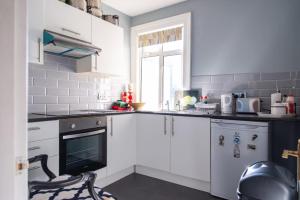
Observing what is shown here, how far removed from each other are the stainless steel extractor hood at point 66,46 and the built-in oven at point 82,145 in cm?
76

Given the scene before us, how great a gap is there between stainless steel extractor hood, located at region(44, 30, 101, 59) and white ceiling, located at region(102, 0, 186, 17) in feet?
3.66

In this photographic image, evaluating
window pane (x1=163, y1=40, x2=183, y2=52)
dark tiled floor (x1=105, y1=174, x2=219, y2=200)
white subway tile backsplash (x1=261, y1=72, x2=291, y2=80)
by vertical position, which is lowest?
dark tiled floor (x1=105, y1=174, x2=219, y2=200)

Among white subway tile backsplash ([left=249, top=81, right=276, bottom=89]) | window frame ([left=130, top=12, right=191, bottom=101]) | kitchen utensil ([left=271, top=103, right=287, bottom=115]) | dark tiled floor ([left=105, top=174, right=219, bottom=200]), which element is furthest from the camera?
window frame ([left=130, top=12, right=191, bottom=101])

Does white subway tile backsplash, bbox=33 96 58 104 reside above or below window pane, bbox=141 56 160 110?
below

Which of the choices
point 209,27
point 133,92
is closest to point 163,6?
point 209,27

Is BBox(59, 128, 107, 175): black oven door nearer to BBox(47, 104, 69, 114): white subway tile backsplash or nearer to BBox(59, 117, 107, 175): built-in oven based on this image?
BBox(59, 117, 107, 175): built-in oven

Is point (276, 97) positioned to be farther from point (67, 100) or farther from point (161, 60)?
point (67, 100)

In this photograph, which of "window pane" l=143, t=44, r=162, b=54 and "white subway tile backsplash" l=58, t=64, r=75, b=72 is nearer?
"white subway tile backsplash" l=58, t=64, r=75, b=72

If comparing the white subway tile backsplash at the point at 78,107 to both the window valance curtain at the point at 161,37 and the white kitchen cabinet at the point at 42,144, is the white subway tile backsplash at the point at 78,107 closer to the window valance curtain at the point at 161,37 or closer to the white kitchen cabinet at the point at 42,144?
the white kitchen cabinet at the point at 42,144

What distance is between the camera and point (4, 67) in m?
0.47

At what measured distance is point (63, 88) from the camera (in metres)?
2.60

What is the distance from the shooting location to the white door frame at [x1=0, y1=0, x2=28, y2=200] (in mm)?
467

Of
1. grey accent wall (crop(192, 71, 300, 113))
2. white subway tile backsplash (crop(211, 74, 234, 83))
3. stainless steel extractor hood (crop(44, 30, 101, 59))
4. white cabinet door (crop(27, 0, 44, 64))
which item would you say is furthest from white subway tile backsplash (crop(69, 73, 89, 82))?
white subway tile backsplash (crop(211, 74, 234, 83))

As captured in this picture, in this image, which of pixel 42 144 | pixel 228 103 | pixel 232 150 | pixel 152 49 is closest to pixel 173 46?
pixel 152 49
